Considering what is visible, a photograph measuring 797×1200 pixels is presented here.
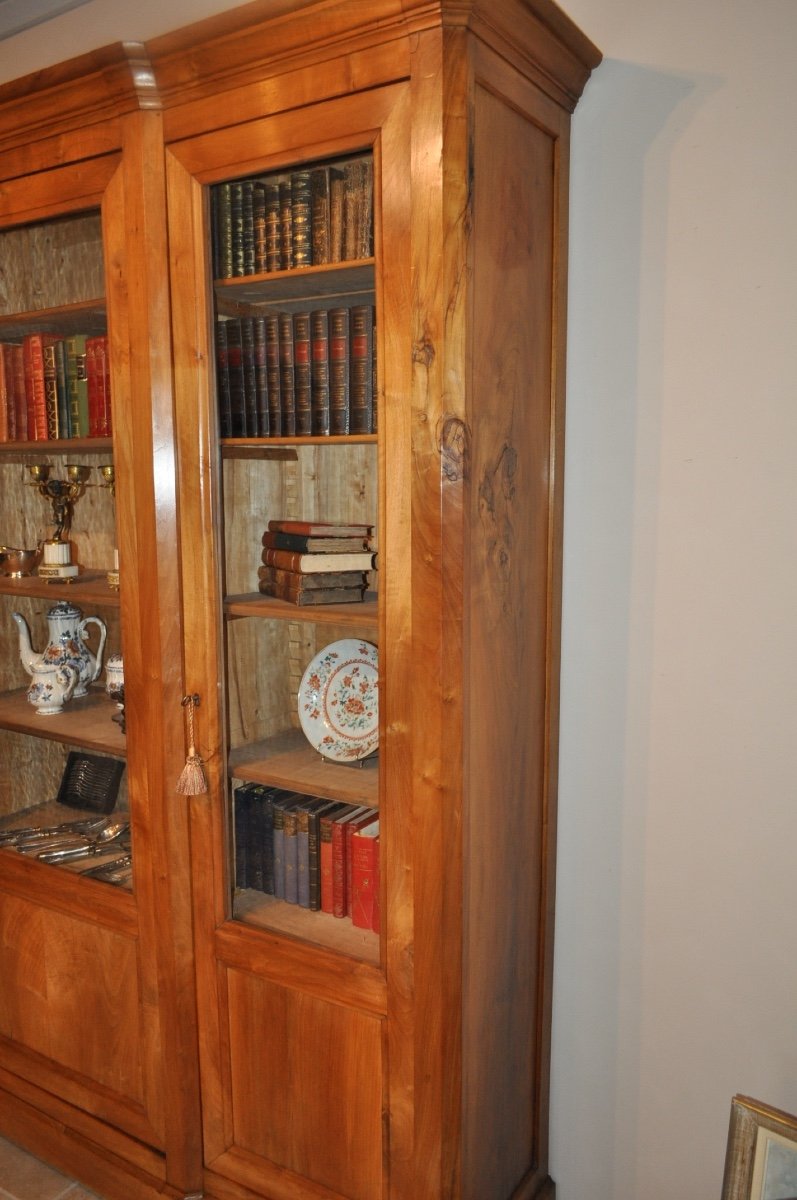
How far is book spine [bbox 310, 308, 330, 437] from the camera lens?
1467 millimetres

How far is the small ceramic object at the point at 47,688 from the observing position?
6.60ft

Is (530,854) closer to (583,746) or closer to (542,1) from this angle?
(583,746)

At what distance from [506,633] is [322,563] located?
0.35 m

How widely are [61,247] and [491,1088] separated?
187cm

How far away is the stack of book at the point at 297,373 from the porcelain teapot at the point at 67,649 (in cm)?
78

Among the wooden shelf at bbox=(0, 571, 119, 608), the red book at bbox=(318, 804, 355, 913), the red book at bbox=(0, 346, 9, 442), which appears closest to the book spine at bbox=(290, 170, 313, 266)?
the wooden shelf at bbox=(0, 571, 119, 608)

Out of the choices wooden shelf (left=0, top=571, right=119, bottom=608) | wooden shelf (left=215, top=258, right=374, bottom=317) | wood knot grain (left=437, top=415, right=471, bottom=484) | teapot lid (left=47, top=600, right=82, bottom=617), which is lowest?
teapot lid (left=47, top=600, right=82, bottom=617)

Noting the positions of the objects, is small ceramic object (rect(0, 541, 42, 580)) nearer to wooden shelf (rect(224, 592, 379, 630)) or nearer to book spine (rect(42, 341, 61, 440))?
book spine (rect(42, 341, 61, 440))

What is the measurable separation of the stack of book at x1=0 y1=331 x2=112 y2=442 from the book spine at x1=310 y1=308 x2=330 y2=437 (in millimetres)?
534

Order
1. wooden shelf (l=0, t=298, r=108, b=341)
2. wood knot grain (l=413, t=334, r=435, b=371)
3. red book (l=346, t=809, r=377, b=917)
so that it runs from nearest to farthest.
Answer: wood knot grain (l=413, t=334, r=435, b=371) < red book (l=346, t=809, r=377, b=917) < wooden shelf (l=0, t=298, r=108, b=341)

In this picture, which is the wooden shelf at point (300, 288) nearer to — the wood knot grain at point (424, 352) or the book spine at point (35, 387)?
the wood knot grain at point (424, 352)

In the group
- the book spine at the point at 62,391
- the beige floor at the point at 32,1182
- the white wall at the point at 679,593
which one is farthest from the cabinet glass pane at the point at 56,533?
the white wall at the point at 679,593

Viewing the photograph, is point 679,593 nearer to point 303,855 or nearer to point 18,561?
point 303,855

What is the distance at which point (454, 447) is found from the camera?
4.13 ft
